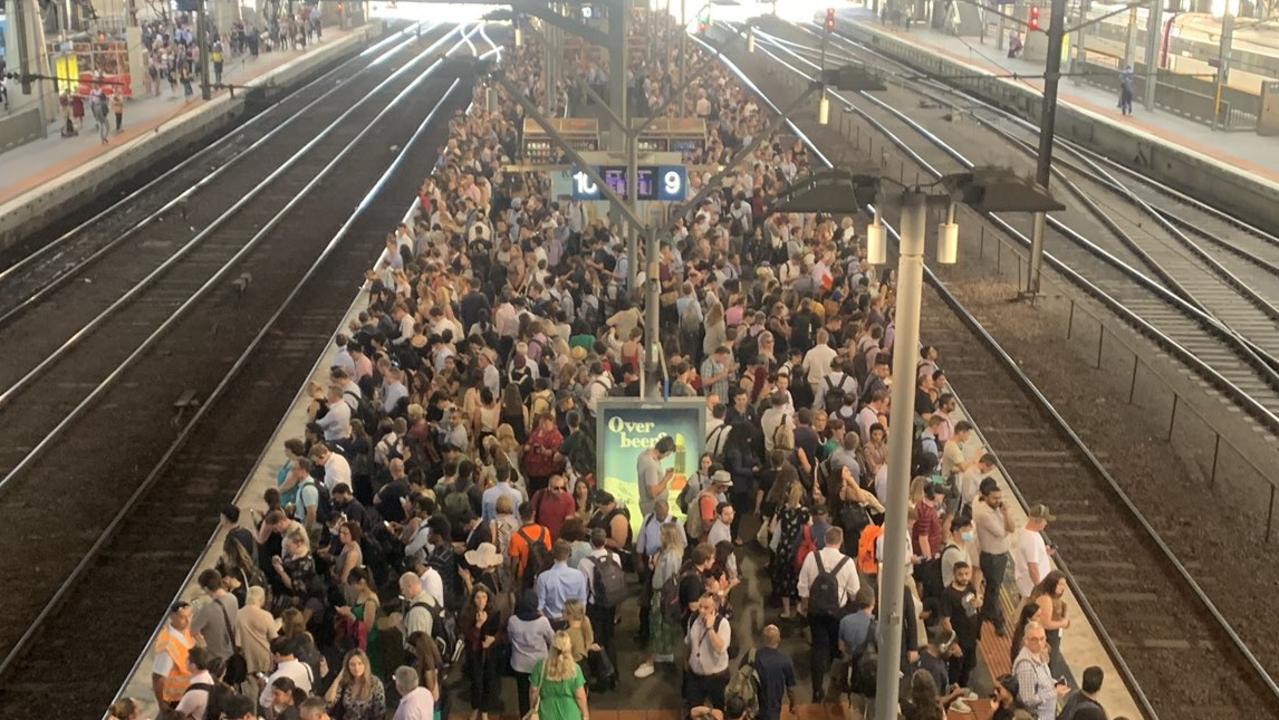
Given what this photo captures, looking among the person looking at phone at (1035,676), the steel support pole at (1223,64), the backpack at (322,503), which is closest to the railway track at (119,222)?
the backpack at (322,503)

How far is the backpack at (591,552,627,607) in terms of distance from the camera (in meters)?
12.7

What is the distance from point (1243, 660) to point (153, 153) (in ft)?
127

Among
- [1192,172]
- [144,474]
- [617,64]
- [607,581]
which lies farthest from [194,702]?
[1192,172]

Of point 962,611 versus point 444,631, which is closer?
point 444,631

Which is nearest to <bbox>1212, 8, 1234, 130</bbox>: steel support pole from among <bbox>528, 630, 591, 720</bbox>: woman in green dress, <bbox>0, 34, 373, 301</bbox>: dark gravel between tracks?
<bbox>0, 34, 373, 301</bbox>: dark gravel between tracks

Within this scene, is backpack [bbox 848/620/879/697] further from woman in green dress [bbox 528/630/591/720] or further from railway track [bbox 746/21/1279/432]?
railway track [bbox 746/21/1279/432]

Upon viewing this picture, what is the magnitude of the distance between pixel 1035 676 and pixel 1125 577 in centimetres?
660

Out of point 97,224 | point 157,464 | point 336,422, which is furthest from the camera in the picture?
point 97,224

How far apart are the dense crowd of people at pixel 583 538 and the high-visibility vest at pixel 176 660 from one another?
0.02m

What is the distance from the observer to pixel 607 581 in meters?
12.7

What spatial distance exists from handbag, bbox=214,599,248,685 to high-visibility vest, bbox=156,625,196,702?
1.67 ft

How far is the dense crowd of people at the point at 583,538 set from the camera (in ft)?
36.9

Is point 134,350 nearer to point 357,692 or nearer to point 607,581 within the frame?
point 607,581

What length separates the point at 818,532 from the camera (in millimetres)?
13164
